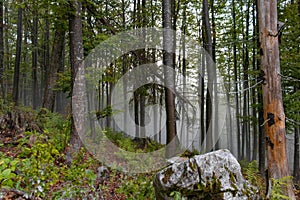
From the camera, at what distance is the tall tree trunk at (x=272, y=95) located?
4102 mm

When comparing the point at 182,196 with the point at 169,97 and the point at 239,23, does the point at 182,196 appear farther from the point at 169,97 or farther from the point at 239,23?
the point at 239,23

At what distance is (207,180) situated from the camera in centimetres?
329

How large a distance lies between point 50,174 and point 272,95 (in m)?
4.60

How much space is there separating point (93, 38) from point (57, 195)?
5736mm

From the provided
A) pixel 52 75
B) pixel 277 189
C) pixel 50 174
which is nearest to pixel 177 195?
pixel 277 189

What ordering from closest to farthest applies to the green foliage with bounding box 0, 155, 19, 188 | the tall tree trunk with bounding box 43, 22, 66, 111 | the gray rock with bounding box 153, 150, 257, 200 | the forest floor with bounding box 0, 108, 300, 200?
the green foliage with bounding box 0, 155, 19, 188, the gray rock with bounding box 153, 150, 257, 200, the forest floor with bounding box 0, 108, 300, 200, the tall tree trunk with bounding box 43, 22, 66, 111

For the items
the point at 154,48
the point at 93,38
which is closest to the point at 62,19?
the point at 93,38

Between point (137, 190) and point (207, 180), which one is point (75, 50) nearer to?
point (137, 190)

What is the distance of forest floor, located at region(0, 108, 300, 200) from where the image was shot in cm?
353

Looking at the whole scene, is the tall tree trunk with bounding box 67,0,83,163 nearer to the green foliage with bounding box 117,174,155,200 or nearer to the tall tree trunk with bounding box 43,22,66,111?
the green foliage with bounding box 117,174,155,200

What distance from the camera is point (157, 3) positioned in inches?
498

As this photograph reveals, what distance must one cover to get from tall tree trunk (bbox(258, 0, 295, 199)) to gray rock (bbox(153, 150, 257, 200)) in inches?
44.6

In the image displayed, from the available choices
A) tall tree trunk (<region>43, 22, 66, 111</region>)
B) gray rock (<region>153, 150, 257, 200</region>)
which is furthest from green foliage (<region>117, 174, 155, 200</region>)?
tall tree trunk (<region>43, 22, 66, 111</region>)

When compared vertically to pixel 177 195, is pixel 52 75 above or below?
above
